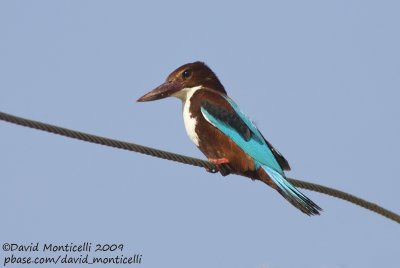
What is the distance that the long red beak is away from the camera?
267 inches

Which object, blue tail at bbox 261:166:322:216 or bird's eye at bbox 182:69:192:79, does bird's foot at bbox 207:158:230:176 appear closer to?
blue tail at bbox 261:166:322:216

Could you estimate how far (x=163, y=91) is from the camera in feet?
22.3

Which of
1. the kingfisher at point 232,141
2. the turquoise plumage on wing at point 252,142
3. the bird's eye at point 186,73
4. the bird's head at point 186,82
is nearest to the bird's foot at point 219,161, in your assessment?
the kingfisher at point 232,141

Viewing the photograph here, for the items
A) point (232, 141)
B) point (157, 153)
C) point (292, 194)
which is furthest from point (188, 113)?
point (157, 153)

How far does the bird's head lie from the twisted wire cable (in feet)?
3.69

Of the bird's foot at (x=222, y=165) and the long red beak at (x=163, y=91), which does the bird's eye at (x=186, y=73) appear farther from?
the bird's foot at (x=222, y=165)

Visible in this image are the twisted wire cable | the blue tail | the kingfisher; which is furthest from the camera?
the kingfisher

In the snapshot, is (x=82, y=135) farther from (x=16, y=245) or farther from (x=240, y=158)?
(x=16, y=245)

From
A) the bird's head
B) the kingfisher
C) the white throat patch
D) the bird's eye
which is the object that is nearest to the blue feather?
the kingfisher

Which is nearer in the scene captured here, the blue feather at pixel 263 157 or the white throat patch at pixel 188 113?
the blue feather at pixel 263 157

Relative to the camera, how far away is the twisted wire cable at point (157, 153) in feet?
14.8

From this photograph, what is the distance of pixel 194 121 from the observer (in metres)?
6.30

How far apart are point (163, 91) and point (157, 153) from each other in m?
1.74

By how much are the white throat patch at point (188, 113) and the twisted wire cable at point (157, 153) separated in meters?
0.51
